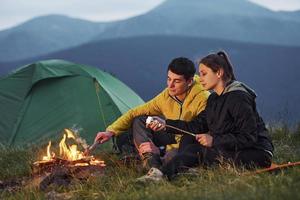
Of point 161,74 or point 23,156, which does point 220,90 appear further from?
point 161,74

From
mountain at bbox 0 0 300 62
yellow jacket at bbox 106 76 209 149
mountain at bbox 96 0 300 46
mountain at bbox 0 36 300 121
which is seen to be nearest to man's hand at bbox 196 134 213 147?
yellow jacket at bbox 106 76 209 149

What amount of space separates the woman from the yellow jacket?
477mm

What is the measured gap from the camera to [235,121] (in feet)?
16.8

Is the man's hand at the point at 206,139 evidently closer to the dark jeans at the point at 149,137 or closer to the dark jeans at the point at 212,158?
the dark jeans at the point at 212,158

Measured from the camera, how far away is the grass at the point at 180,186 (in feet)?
12.3

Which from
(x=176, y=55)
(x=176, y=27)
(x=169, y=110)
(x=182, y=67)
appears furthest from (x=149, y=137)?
(x=176, y=27)

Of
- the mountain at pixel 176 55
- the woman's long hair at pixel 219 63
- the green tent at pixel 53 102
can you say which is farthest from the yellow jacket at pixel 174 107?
the mountain at pixel 176 55

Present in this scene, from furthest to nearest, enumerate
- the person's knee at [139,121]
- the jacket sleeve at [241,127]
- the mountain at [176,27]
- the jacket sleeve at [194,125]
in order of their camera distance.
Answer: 1. the mountain at [176,27]
2. the person's knee at [139,121]
3. the jacket sleeve at [194,125]
4. the jacket sleeve at [241,127]

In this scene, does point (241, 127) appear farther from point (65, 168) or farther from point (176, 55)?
point (176, 55)

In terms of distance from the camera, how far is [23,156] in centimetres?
737

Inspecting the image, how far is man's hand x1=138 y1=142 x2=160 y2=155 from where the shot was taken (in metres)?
5.87

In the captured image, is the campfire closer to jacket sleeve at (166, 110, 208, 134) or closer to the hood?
jacket sleeve at (166, 110, 208, 134)

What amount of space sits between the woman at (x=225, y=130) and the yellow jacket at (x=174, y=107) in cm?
48

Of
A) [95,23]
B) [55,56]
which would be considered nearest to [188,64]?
[55,56]
